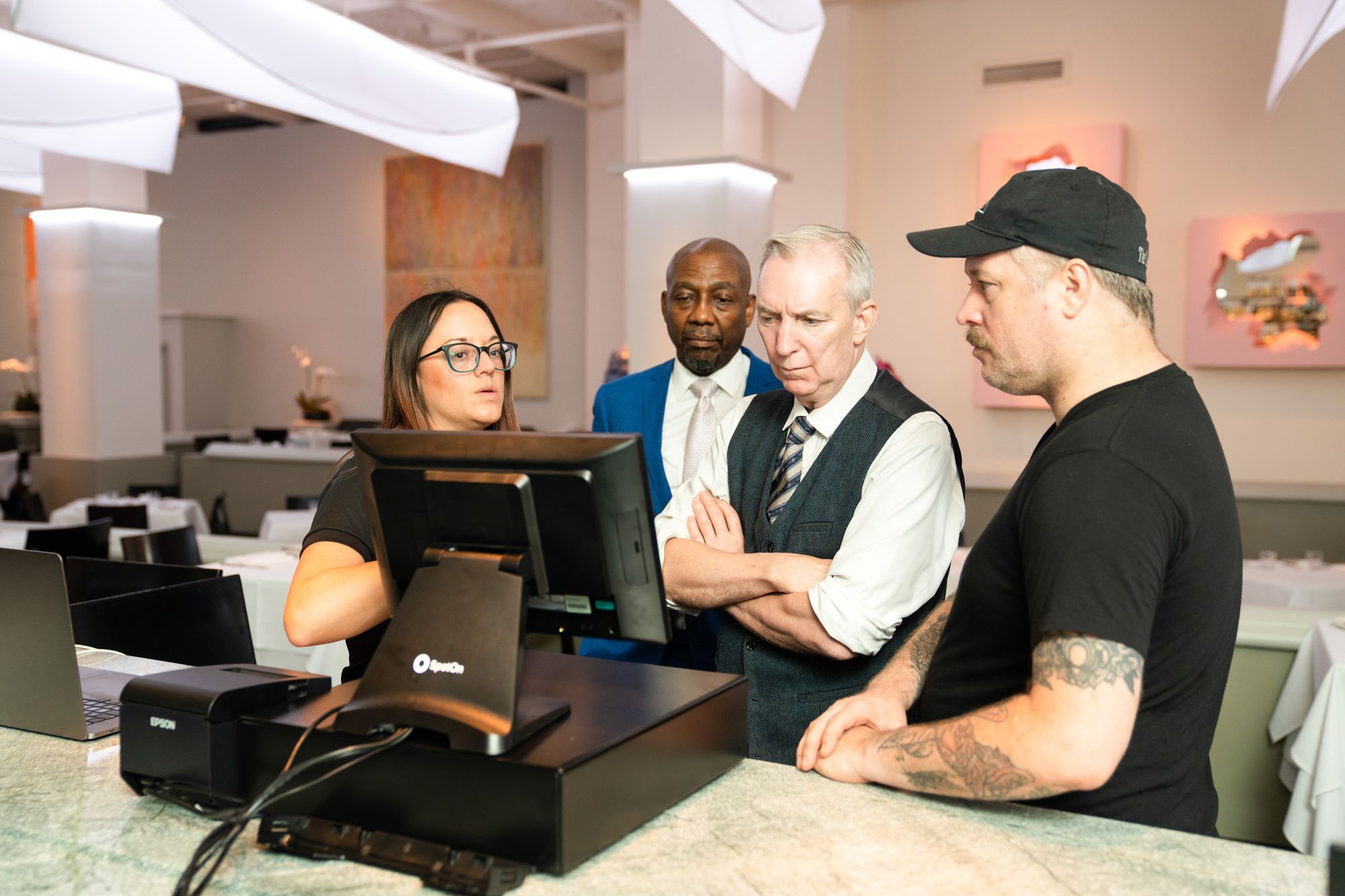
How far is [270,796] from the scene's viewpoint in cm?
136

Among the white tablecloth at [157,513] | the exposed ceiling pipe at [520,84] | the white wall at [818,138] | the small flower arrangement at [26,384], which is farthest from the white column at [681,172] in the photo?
the small flower arrangement at [26,384]

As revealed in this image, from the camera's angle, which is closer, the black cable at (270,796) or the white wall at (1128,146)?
the black cable at (270,796)

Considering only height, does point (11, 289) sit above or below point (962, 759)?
above

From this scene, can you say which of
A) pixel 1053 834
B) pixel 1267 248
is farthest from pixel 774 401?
pixel 1267 248

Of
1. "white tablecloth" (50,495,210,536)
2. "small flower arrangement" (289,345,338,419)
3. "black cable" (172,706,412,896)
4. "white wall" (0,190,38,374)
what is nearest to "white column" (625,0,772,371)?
"white tablecloth" (50,495,210,536)

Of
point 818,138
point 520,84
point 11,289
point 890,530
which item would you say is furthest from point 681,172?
point 11,289

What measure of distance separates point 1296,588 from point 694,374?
127 inches

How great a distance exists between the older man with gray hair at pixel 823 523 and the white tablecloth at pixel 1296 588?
3332mm

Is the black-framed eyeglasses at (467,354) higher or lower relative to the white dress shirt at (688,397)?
higher

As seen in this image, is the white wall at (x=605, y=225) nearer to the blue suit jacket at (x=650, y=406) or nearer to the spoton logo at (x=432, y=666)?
the blue suit jacket at (x=650, y=406)

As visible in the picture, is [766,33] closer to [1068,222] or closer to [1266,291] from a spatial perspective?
[1068,222]

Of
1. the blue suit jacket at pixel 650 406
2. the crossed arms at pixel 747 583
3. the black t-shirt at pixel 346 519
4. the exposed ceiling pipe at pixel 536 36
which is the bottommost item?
the crossed arms at pixel 747 583

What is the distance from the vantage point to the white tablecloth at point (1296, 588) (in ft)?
15.9

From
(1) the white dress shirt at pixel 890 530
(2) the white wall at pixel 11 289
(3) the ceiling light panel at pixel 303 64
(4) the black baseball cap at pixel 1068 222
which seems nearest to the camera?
(4) the black baseball cap at pixel 1068 222
